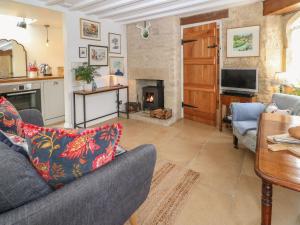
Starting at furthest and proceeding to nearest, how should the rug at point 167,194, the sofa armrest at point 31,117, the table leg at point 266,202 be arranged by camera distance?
1. the sofa armrest at point 31,117
2. the rug at point 167,194
3. the table leg at point 266,202

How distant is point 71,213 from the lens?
35.4 inches

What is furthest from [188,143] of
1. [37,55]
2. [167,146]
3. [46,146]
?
[37,55]

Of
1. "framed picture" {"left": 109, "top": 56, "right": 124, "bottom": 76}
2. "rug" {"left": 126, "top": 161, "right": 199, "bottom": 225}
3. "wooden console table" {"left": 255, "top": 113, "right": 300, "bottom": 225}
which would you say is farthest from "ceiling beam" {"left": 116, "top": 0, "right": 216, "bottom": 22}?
"wooden console table" {"left": 255, "top": 113, "right": 300, "bottom": 225}

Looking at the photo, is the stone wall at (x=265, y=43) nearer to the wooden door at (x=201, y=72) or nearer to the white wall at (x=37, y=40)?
the wooden door at (x=201, y=72)

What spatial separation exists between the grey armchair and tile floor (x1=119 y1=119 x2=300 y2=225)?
68 cm

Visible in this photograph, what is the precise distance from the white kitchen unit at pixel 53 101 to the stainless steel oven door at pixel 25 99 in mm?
134

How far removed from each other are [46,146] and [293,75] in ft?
13.7

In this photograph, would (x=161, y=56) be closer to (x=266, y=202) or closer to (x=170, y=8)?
(x=170, y=8)

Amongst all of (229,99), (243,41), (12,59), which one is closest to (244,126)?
(229,99)

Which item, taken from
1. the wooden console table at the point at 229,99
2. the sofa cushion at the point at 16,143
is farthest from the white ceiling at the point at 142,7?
the sofa cushion at the point at 16,143

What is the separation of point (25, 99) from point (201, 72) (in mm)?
3390

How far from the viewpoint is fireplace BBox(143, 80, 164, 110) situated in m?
5.22

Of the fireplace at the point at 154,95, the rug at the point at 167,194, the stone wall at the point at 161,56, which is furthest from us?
the fireplace at the point at 154,95

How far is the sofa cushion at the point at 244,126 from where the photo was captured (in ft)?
9.44
